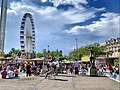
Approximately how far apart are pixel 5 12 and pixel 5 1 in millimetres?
3820

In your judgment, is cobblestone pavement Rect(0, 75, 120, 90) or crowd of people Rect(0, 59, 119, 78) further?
crowd of people Rect(0, 59, 119, 78)

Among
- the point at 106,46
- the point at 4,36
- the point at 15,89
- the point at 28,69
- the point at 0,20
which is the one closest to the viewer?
the point at 15,89

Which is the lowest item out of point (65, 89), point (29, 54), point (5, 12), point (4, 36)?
point (65, 89)

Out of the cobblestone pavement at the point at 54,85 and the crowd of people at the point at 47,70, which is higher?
the crowd of people at the point at 47,70

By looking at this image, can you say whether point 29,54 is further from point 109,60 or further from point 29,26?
point 109,60

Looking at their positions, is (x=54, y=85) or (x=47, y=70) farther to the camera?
(x=47, y=70)

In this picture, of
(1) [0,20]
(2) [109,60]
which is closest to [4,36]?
(1) [0,20]

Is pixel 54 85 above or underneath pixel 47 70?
underneath

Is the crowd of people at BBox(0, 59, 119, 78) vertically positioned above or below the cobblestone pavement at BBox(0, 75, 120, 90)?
above

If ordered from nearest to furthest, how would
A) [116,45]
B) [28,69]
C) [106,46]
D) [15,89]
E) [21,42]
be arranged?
[15,89] → [28,69] → [21,42] → [116,45] → [106,46]

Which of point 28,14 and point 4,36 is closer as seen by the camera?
point 28,14

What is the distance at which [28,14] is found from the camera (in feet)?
269

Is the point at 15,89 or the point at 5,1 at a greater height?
the point at 5,1

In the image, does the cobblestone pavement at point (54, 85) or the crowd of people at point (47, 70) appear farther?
the crowd of people at point (47, 70)
